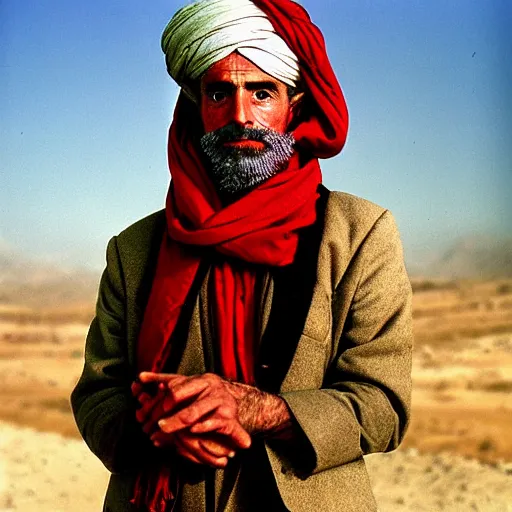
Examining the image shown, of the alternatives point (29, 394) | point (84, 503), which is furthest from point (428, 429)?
point (29, 394)

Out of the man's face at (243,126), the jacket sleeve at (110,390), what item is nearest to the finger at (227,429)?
the jacket sleeve at (110,390)

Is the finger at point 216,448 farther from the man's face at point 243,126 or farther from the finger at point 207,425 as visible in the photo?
the man's face at point 243,126

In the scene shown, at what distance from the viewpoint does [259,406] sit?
1611 millimetres

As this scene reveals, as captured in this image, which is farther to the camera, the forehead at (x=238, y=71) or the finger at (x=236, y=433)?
the forehead at (x=238, y=71)

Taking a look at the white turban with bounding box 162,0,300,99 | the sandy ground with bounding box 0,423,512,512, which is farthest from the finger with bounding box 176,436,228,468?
the sandy ground with bounding box 0,423,512,512

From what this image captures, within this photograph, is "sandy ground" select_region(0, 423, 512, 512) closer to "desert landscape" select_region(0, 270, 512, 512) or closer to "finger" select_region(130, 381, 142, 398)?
"desert landscape" select_region(0, 270, 512, 512)

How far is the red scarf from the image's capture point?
1.72 metres

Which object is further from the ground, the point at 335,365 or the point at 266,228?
the point at 266,228

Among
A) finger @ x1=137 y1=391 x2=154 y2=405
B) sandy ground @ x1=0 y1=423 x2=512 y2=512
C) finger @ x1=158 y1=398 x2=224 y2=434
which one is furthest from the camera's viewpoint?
sandy ground @ x1=0 y1=423 x2=512 y2=512

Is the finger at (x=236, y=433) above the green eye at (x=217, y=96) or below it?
below

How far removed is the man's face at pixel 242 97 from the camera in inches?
70.0

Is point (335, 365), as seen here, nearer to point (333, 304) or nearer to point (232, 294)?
point (333, 304)

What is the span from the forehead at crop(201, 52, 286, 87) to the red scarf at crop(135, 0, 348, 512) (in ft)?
0.27

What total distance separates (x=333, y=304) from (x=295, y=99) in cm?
43
